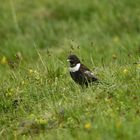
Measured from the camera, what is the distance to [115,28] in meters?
12.8

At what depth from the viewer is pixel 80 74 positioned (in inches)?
299

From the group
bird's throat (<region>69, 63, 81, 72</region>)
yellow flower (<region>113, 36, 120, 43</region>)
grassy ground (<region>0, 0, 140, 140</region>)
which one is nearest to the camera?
grassy ground (<region>0, 0, 140, 140</region>)

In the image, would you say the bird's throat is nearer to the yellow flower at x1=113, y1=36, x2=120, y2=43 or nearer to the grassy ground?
the grassy ground

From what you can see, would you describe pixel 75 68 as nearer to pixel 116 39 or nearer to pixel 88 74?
pixel 88 74

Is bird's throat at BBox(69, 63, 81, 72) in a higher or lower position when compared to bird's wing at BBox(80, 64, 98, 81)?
higher

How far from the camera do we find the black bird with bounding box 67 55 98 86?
7514 mm

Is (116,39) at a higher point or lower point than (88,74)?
lower

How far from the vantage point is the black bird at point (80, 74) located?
7.51m

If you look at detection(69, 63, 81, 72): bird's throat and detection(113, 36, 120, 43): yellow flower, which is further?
detection(113, 36, 120, 43): yellow flower

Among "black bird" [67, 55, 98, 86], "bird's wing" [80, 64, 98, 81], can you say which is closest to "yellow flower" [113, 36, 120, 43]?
"black bird" [67, 55, 98, 86]

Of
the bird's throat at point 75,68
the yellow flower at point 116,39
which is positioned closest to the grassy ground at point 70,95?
the yellow flower at point 116,39

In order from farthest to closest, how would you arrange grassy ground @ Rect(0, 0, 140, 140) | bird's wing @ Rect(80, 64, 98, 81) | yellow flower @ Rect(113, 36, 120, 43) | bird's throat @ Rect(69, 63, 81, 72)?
1. yellow flower @ Rect(113, 36, 120, 43)
2. bird's throat @ Rect(69, 63, 81, 72)
3. bird's wing @ Rect(80, 64, 98, 81)
4. grassy ground @ Rect(0, 0, 140, 140)

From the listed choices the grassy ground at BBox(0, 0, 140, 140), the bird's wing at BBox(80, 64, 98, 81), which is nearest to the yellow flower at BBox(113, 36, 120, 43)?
the grassy ground at BBox(0, 0, 140, 140)

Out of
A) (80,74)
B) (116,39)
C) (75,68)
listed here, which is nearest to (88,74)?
(80,74)
